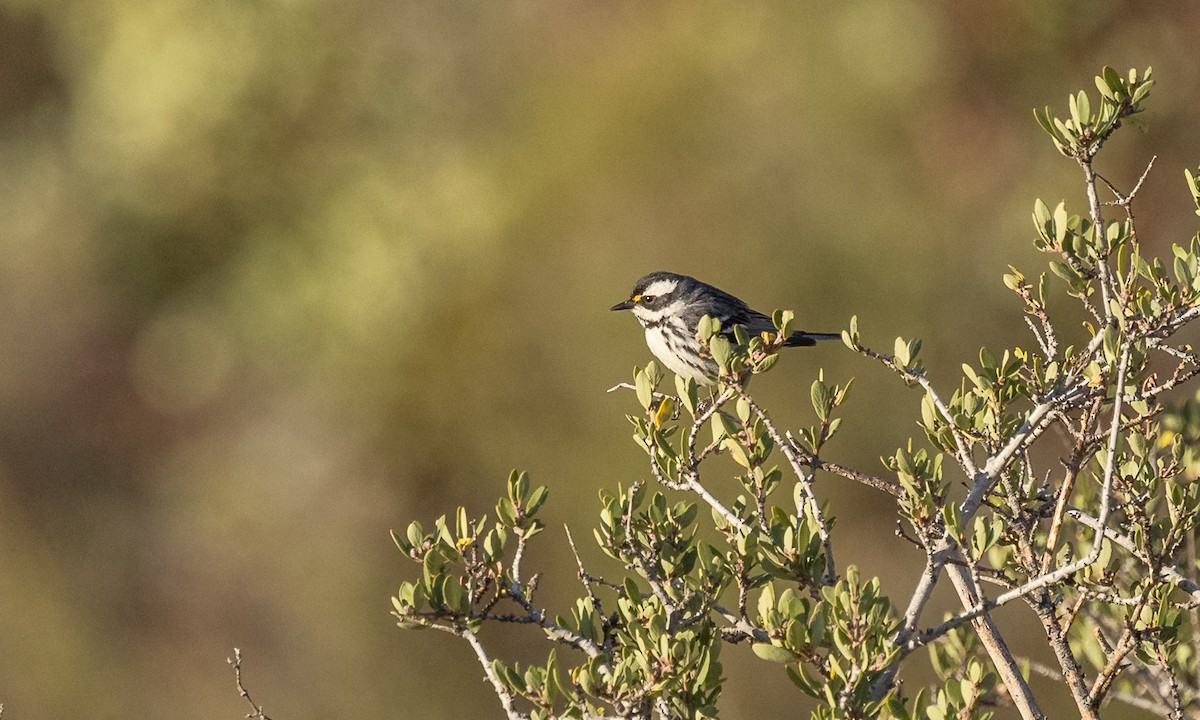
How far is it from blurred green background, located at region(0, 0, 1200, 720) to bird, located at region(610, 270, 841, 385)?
3.06 meters

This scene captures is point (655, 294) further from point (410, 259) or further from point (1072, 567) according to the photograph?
point (410, 259)

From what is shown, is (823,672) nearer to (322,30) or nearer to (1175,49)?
(1175,49)

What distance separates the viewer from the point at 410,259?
55.0ft

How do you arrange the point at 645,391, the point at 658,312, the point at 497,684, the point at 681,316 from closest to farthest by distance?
the point at 497,684
the point at 645,391
the point at 681,316
the point at 658,312

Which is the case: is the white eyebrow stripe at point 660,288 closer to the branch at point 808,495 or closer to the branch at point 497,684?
the branch at point 808,495

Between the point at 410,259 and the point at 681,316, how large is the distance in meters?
9.46

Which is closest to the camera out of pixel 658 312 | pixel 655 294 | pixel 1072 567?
pixel 1072 567

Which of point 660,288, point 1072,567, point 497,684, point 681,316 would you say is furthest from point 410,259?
point 1072,567

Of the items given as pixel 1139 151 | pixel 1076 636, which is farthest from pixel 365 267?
pixel 1076 636

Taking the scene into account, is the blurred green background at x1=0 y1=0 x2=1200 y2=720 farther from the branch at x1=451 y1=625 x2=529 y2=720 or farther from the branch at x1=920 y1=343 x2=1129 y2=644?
the branch at x1=451 y1=625 x2=529 y2=720

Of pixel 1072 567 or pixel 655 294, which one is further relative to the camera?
pixel 655 294

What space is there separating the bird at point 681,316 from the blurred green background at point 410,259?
3.06 metres

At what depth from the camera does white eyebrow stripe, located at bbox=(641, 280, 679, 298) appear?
8258mm

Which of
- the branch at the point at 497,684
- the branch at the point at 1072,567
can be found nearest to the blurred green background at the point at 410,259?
the branch at the point at 1072,567
